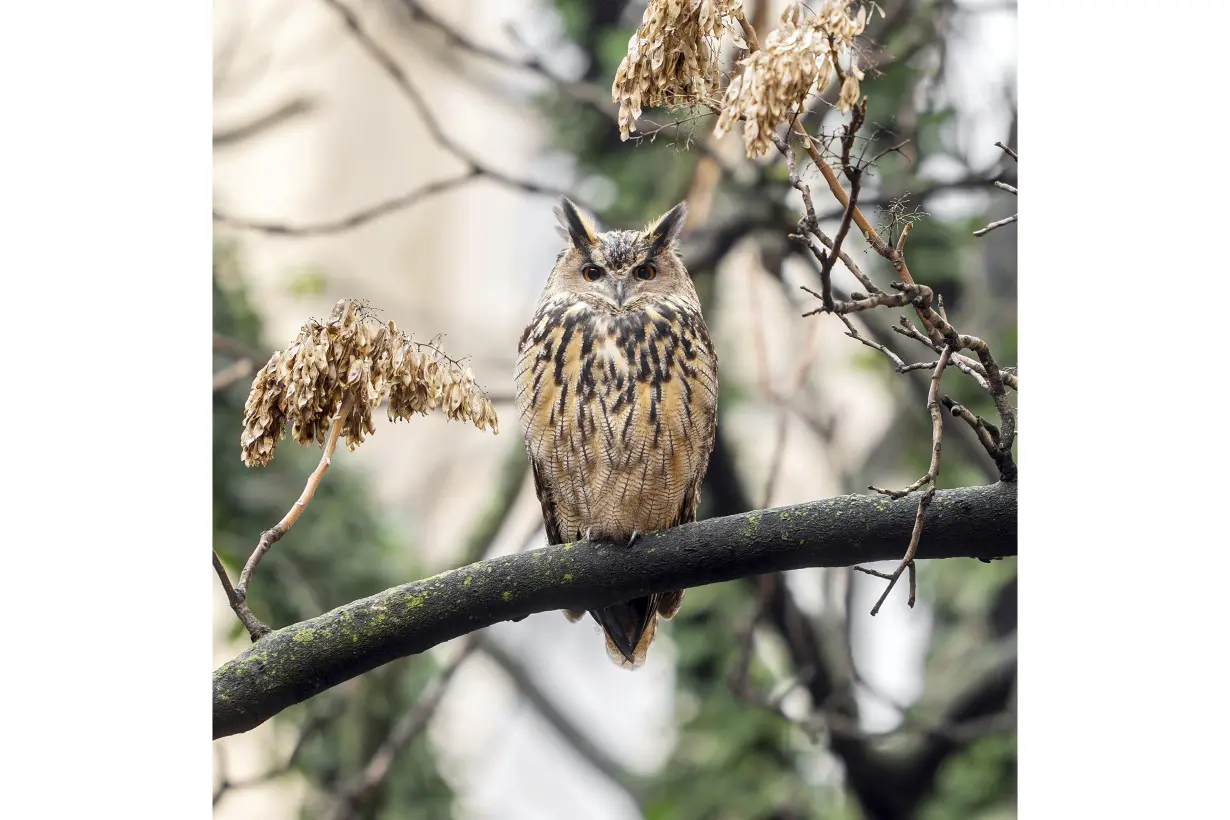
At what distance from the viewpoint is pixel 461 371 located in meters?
1.69

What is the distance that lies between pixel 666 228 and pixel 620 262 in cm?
9

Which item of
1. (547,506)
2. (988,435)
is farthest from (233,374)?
(988,435)

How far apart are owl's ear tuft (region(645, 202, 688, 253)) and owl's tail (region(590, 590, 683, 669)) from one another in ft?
1.82

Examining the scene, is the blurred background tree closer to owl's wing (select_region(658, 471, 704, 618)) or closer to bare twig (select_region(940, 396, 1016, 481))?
owl's wing (select_region(658, 471, 704, 618))

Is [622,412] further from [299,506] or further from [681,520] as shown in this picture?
[299,506]

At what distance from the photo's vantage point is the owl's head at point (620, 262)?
6.02 ft

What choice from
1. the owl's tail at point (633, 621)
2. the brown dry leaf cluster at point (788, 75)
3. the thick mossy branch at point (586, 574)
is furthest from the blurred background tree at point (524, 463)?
the brown dry leaf cluster at point (788, 75)

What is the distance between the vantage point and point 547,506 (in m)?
1.90

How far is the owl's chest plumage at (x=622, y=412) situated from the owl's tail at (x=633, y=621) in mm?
126

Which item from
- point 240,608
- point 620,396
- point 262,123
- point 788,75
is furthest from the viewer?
point 262,123

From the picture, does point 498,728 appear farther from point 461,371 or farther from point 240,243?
point 240,243

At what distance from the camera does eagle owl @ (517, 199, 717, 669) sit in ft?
5.86

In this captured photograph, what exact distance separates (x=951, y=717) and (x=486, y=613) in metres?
0.94
